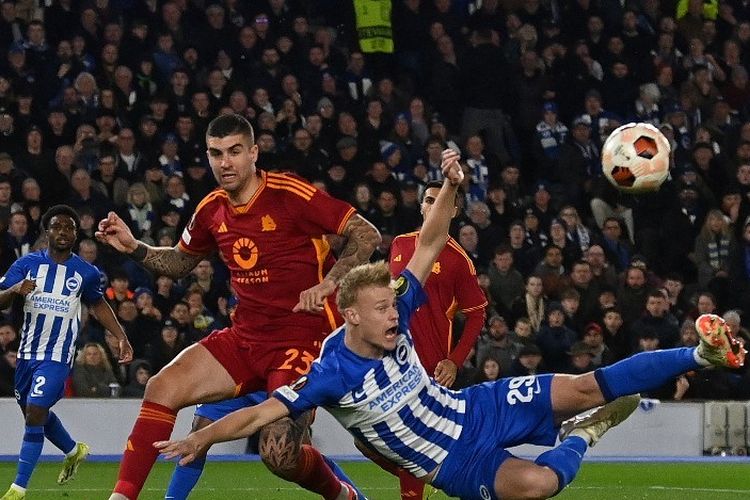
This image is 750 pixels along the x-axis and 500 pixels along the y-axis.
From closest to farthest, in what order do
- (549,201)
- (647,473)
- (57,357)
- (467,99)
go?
(57,357) → (647,473) → (549,201) → (467,99)

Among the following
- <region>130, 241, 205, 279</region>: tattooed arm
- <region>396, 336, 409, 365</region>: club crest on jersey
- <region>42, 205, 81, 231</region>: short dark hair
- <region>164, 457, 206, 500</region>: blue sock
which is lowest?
<region>164, 457, 206, 500</region>: blue sock

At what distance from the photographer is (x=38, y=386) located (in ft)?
37.5

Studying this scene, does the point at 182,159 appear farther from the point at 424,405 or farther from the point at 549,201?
the point at 424,405

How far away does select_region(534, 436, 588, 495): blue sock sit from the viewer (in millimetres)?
7481

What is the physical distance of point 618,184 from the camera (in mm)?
9867

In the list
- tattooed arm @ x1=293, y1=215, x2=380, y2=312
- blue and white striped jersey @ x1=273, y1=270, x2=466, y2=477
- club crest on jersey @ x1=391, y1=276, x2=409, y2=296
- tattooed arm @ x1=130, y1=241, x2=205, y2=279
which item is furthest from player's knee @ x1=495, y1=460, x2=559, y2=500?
tattooed arm @ x1=130, y1=241, x2=205, y2=279

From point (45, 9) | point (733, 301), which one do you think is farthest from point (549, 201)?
point (45, 9)

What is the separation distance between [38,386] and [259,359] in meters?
3.60

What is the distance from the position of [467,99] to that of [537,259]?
9.97 feet

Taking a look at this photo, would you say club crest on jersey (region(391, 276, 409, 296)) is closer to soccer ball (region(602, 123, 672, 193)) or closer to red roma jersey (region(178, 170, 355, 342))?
red roma jersey (region(178, 170, 355, 342))

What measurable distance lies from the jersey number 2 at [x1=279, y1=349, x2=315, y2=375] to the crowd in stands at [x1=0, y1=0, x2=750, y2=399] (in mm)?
7022

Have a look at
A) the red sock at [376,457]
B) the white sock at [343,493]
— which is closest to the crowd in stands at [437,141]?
the red sock at [376,457]

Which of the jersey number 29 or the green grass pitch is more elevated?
the jersey number 29

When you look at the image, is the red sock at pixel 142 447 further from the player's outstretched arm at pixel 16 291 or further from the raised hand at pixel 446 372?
the player's outstretched arm at pixel 16 291
